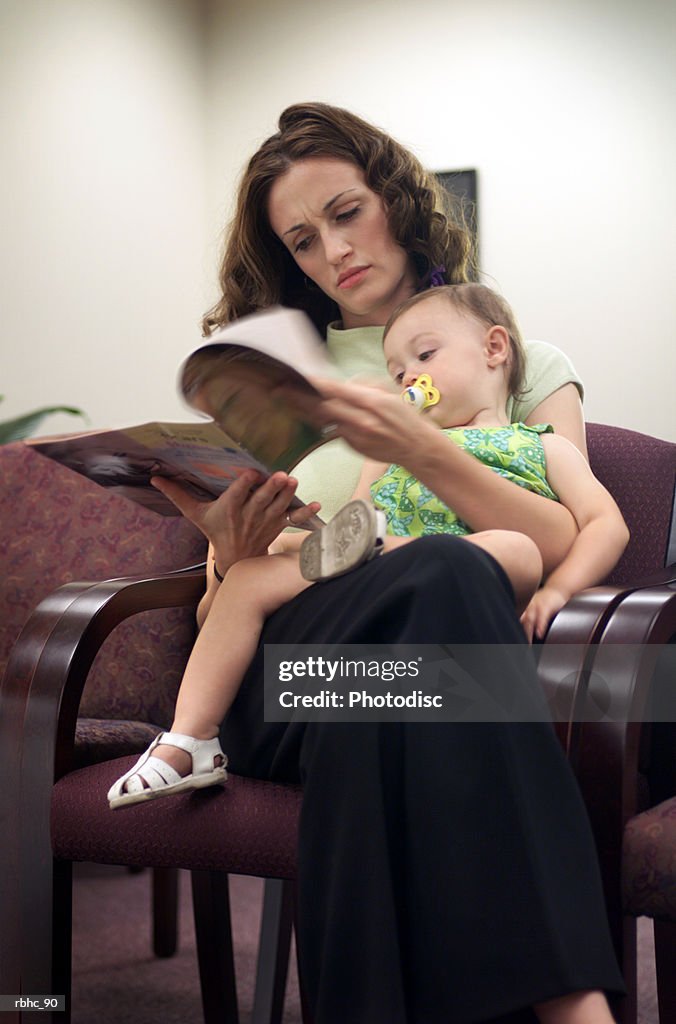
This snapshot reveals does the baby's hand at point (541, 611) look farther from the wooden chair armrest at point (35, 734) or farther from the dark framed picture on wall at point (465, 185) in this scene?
the dark framed picture on wall at point (465, 185)

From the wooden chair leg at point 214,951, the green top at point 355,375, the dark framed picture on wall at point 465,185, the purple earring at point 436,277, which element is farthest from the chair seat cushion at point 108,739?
the dark framed picture on wall at point 465,185

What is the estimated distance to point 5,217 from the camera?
8.59ft

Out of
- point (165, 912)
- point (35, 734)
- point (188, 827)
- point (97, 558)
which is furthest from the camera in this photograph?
point (165, 912)

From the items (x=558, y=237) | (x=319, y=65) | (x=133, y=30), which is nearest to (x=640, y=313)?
(x=558, y=237)

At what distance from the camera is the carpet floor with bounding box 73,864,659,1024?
1.82m

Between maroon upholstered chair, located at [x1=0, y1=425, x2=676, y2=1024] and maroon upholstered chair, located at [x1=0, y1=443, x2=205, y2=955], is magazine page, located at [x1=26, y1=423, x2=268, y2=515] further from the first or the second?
maroon upholstered chair, located at [x1=0, y1=443, x2=205, y2=955]

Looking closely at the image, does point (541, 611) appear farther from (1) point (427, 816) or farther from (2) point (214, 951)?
(2) point (214, 951)

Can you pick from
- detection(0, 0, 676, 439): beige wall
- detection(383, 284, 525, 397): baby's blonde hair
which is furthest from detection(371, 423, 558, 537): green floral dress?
detection(0, 0, 676, 439): beige wall

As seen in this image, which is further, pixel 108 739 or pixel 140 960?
pixel 140 960

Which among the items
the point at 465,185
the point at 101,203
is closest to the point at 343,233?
the point at 101,203

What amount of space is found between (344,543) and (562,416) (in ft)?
1.68

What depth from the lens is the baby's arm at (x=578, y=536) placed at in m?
1.14

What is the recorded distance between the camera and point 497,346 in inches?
53.8

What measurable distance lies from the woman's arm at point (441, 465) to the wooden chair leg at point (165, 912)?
1164 mm
